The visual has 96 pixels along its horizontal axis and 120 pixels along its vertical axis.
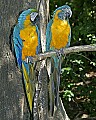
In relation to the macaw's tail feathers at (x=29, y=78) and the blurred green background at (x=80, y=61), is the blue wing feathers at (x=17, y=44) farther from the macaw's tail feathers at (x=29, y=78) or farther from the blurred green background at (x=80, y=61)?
the blurred green background at (x=80, y=61)

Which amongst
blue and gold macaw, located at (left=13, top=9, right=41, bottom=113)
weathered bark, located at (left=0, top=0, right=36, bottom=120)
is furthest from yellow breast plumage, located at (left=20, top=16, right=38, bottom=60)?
weathered bark, located at (left=0, top=0, right=36, bottom=120)

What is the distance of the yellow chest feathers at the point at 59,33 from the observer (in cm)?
218

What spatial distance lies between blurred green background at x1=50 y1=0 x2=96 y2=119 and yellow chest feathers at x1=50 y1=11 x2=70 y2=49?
1666mm

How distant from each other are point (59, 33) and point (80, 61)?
1944 mm

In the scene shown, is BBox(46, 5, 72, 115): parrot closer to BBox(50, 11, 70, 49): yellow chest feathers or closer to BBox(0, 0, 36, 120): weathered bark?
BBox(50, 11, 70, 49): yellow chest feathers

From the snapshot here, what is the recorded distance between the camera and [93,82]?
4680mm

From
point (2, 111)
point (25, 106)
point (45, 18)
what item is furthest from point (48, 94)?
point (45, 18)

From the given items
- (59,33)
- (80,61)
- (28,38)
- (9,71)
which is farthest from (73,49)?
(80,61)

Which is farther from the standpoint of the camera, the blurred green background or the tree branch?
the blurred green background

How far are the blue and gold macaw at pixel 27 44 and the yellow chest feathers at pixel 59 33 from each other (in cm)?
14

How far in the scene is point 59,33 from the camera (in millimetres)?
2197

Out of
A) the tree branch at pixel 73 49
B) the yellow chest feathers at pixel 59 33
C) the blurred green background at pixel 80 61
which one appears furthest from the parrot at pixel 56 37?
the blurred green background at pixel 80 61

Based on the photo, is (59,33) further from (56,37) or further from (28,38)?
(28,38)

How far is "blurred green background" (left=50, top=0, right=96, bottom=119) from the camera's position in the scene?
13.1 ft
